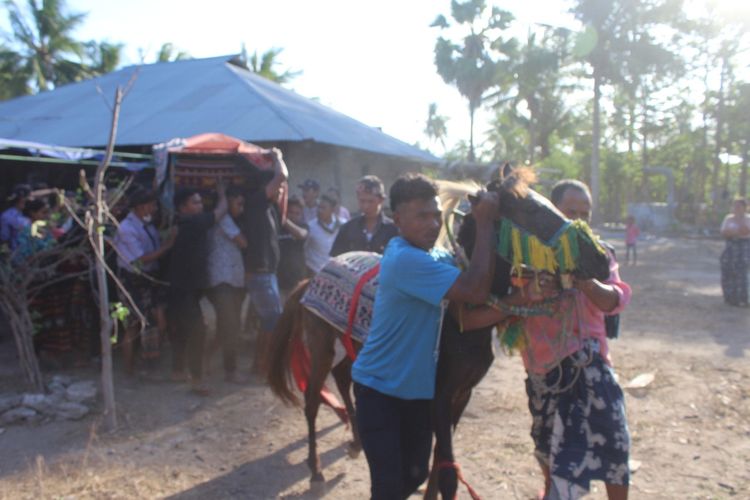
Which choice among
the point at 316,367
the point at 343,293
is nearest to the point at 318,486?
the point at 316,367

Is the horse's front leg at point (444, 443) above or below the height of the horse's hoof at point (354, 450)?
above

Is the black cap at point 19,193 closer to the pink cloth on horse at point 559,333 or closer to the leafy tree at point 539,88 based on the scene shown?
the pink cloth on horse at point 559,333

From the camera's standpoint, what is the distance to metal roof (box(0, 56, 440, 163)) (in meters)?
10.7

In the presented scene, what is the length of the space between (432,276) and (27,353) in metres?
4.06

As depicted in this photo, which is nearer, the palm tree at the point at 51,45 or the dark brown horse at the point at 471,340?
the dark brown horse at the point at 471,340

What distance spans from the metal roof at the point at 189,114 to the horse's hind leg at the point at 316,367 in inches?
258

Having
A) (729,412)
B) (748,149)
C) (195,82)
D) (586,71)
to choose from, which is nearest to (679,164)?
(748,149)

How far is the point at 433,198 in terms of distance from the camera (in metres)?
2.30

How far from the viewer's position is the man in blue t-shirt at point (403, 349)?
7.36 ft

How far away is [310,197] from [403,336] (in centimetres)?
496

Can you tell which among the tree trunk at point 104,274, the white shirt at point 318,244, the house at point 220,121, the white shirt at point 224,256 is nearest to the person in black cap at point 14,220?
the white shirt at point 224,256

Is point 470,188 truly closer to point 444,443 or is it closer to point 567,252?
point 567,252

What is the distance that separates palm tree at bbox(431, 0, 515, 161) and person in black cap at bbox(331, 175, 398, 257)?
24.6 meters

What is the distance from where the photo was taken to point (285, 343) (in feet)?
13.2
